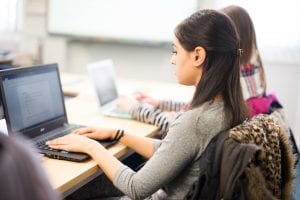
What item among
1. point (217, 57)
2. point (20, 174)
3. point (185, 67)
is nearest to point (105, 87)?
point (185, 67)

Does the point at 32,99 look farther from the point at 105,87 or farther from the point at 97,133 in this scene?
the point at 105,87

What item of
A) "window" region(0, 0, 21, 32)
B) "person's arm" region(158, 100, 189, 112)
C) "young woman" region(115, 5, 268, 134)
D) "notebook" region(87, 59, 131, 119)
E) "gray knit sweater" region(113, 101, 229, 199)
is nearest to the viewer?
"gray knit sweater" region(113, 101, 229, 199)

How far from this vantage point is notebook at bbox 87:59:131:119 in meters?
2.22

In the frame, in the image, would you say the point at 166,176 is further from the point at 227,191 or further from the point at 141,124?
the point at 141,124

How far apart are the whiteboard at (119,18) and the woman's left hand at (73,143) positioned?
218cm

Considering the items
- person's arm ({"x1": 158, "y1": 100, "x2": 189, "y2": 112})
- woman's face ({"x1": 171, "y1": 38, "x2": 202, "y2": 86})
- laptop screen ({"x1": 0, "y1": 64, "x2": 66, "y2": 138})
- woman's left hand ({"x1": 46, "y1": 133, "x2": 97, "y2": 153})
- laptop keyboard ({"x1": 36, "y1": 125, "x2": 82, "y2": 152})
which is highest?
woman's face ({"x1": 171, "y1": 38, "x2": 202, "y2": 86})

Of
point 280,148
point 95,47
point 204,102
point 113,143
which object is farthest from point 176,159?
point 95,47

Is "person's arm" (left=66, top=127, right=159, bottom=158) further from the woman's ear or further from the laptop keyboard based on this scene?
the woman's ear

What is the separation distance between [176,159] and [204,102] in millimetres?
198

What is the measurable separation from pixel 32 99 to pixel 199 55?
66cm

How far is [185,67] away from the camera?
58.1 inches

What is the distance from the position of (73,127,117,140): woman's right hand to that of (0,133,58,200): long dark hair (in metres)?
1.12

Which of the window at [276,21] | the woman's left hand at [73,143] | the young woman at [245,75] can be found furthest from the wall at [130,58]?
the woman's left hand at [73,143]

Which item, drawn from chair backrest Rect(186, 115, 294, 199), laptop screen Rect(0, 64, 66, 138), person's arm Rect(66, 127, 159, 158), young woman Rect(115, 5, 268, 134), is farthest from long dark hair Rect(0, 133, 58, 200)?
young woman Rect(115, 5, 268, 134)
